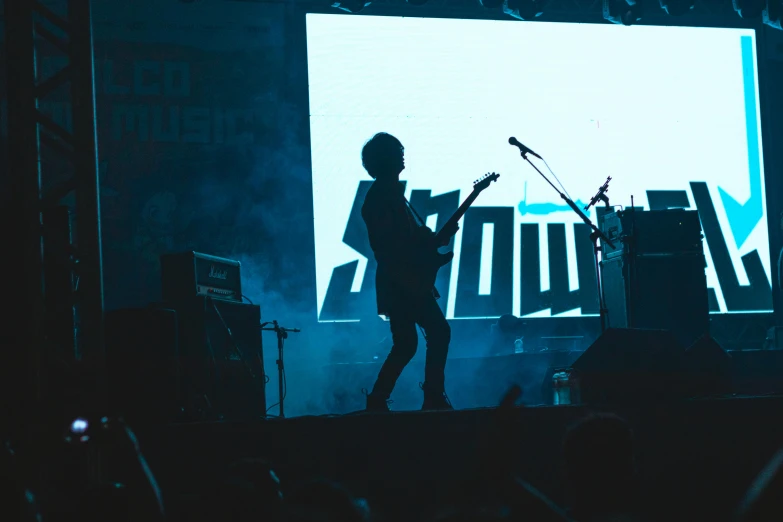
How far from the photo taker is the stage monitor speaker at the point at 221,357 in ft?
17.1

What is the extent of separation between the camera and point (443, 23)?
8078 millimetres

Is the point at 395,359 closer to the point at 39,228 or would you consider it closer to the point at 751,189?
the point at 39,228

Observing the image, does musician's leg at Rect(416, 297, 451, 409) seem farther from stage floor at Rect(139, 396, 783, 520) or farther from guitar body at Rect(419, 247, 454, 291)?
stage floor at Rect(139, 396, 783, 520)

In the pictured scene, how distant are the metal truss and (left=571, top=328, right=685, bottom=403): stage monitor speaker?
85.0 inches

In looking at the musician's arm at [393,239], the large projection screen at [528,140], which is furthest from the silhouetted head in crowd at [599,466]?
the large projection screen at [528,140]

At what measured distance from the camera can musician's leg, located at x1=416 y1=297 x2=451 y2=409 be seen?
4676mm

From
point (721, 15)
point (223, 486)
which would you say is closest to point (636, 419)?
point (223, 486)

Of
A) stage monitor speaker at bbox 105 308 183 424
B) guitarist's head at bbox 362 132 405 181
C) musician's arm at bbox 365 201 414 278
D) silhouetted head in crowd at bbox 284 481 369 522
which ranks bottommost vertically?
silhouetted head in crowd at bbox 284 481 369 522

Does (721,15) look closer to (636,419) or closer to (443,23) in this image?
(443,23)

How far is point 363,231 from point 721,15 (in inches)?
157

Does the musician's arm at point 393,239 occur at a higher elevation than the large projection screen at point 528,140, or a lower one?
lower

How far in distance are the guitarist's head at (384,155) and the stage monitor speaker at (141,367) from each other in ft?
4.62

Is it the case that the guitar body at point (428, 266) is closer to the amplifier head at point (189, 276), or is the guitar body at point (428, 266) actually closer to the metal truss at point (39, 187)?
the amplifier head at point (189, 276)

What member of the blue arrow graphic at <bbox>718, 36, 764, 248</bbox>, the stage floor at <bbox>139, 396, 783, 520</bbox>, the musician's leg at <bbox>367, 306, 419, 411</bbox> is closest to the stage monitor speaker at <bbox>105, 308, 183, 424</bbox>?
the stage floor at <bbox>139, 396, 783, 520</bbox>
